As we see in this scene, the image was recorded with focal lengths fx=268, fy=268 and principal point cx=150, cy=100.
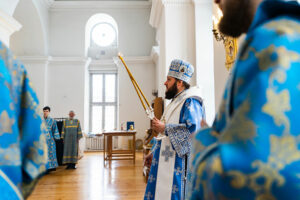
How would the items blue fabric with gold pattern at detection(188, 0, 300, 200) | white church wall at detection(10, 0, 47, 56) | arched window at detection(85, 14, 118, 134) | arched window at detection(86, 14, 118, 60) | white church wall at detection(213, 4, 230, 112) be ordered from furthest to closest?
arched window at detection(86, 14, 118, 60)
arched window at detection(85, 14, 118, 134)
white church wall at detection(10, 0, 47, 56)
white church wall at detection(213, 4, 230, 112)
blue fabric with gold pattern at detection(188, 0, 300, 200)

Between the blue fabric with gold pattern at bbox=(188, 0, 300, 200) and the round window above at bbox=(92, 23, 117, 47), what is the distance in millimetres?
14094

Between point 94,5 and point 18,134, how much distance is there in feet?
43.8

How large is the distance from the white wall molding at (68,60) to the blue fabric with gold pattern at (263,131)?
12.8 meters

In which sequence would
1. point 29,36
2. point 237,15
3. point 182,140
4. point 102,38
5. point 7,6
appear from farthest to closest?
point 102,38
point 29,36
point 7,6
point 182,140
point 237,15

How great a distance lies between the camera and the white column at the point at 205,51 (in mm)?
5930

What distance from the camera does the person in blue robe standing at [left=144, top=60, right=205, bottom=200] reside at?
2.46 meters

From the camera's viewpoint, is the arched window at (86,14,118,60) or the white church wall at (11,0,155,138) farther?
the arched window at (86,14,118,60)

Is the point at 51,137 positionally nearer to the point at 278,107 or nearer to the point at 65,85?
the point at 65,85

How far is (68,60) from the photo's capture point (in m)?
12.8

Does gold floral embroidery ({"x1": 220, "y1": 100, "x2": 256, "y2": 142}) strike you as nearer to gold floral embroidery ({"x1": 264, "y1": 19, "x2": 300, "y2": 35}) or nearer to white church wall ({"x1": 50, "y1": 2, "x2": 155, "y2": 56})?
gold floral embroidery ({"x1": 264, "y1": 19, "x2": 300, "y2": 35})

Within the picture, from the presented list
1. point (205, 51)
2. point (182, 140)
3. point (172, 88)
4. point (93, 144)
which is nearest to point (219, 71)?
point (172, 88)

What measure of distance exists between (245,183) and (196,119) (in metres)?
1.96

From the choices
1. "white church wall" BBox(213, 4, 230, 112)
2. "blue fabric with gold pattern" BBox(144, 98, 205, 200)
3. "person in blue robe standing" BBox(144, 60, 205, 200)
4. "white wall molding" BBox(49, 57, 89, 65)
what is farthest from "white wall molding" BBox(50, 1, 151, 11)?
"blue fabric with gold pattern" BBox(144, 98, 205, 200)

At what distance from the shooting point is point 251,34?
2.12 ft
